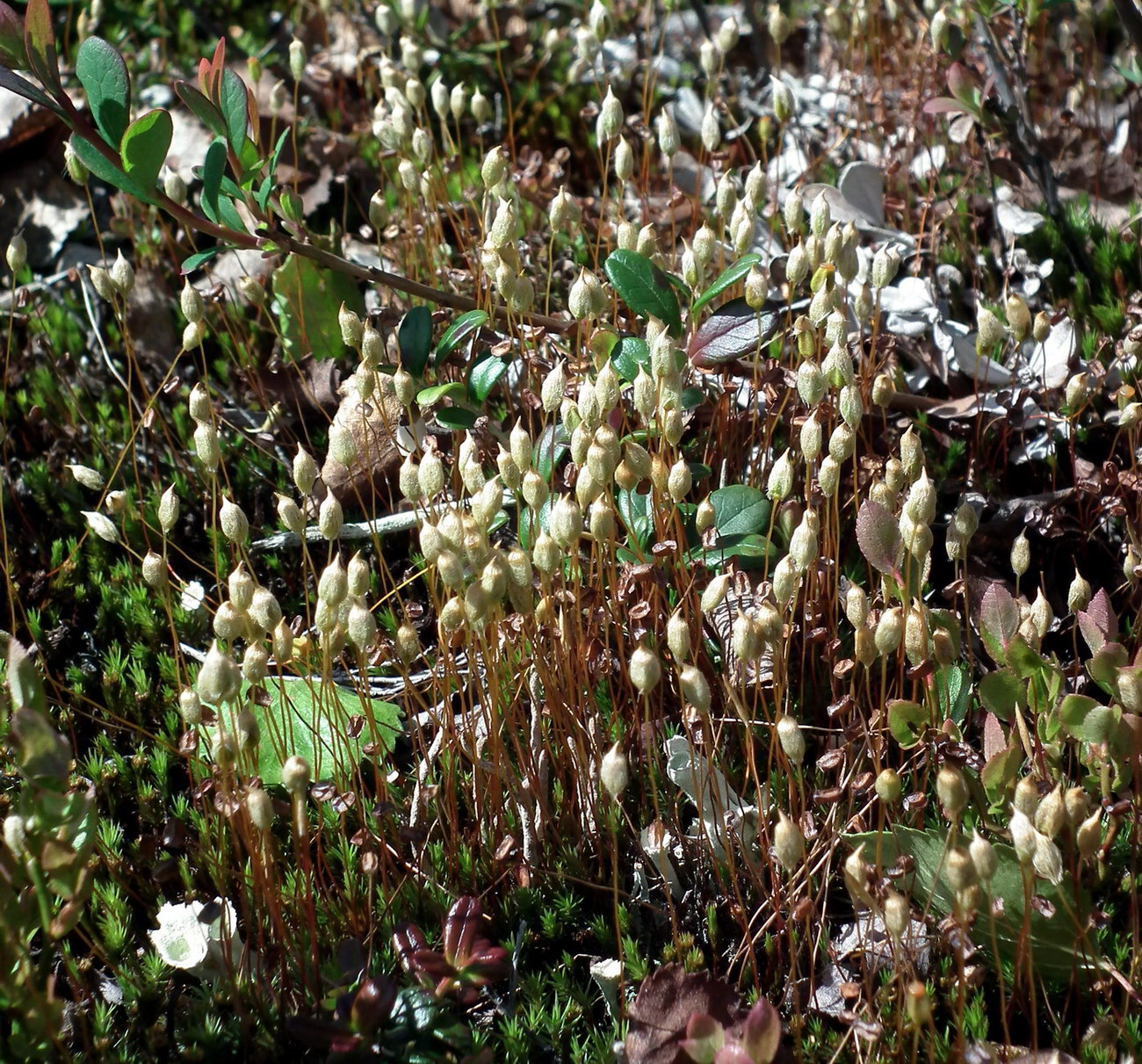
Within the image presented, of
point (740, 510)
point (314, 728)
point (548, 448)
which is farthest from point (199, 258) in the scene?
point (740, 510)

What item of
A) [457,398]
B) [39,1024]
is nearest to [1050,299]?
[457,398]

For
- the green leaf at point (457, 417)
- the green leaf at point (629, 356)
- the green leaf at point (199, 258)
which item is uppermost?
the green leaf at point (199, 258)

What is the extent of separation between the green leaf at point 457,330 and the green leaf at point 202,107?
0.37 m

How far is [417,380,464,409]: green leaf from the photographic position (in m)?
1.42

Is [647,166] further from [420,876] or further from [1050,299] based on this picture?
[420,876]

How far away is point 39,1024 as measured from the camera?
0.90 metres

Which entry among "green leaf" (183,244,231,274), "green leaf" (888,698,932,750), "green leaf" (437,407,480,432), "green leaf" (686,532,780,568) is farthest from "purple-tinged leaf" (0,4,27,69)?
"green leaf" (888,698,932,750)

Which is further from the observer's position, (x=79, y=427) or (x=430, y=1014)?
(x=79, y=427)

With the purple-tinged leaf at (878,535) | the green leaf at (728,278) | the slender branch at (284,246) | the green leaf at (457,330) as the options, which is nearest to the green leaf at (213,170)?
the slender branch at (284,246)

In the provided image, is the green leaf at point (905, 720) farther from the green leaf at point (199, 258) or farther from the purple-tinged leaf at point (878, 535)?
the green leaf at point (199, 258)

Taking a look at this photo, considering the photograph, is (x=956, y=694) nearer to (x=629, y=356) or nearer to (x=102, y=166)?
(x=629, y=356)

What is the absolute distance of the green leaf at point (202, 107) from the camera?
136 cm

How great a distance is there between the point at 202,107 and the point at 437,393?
0.44 meters

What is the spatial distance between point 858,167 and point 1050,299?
386 mm
